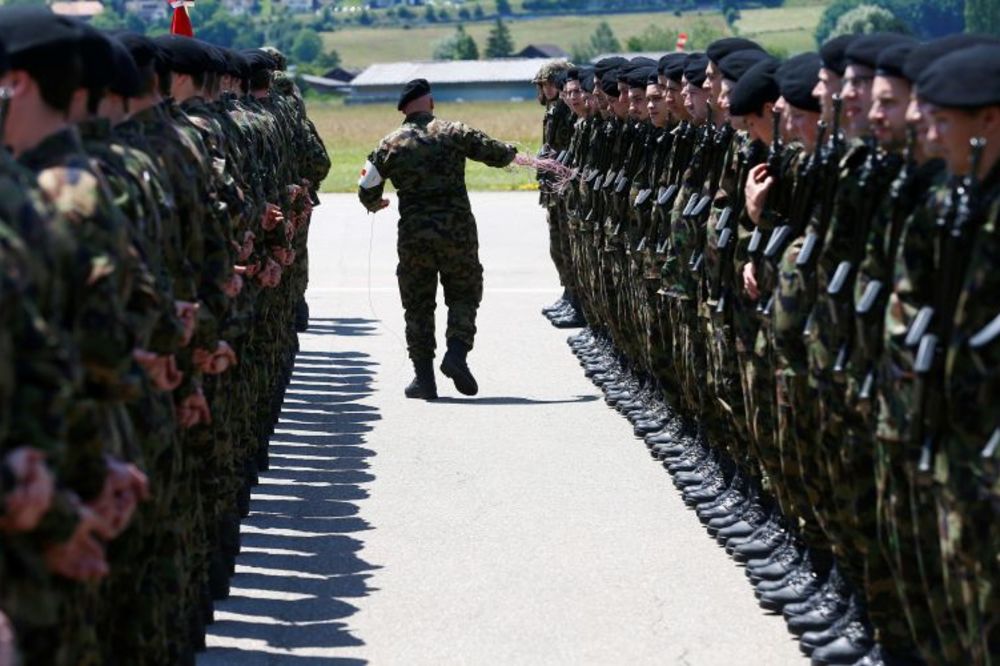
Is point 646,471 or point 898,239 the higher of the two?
point 898,239

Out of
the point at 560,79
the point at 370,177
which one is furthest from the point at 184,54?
the point at 560,79

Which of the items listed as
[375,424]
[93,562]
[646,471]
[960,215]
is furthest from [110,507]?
[375,424]

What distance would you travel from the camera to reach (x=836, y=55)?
7527 mm

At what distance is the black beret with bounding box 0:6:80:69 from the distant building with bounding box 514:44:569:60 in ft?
487

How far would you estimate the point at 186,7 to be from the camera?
14469 mm

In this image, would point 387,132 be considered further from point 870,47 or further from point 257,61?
point 870,47

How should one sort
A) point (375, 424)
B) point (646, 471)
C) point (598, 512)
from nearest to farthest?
point (598, 512), point (646, 471), point (375, 424)

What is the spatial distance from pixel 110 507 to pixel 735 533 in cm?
473

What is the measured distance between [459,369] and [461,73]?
4479 inches

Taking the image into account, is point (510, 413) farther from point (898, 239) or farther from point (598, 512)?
point (898, 239)

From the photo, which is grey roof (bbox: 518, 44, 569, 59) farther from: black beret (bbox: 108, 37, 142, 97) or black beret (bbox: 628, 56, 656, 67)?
black beret (bbox: 108, 37, 142, 97)

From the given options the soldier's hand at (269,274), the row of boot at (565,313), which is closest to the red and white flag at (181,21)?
the soldier's hand at (269,274)

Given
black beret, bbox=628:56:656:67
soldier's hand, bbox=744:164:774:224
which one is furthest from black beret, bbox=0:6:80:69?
black beret, bbox=628:56:656:67

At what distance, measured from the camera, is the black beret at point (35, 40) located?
4.93m
